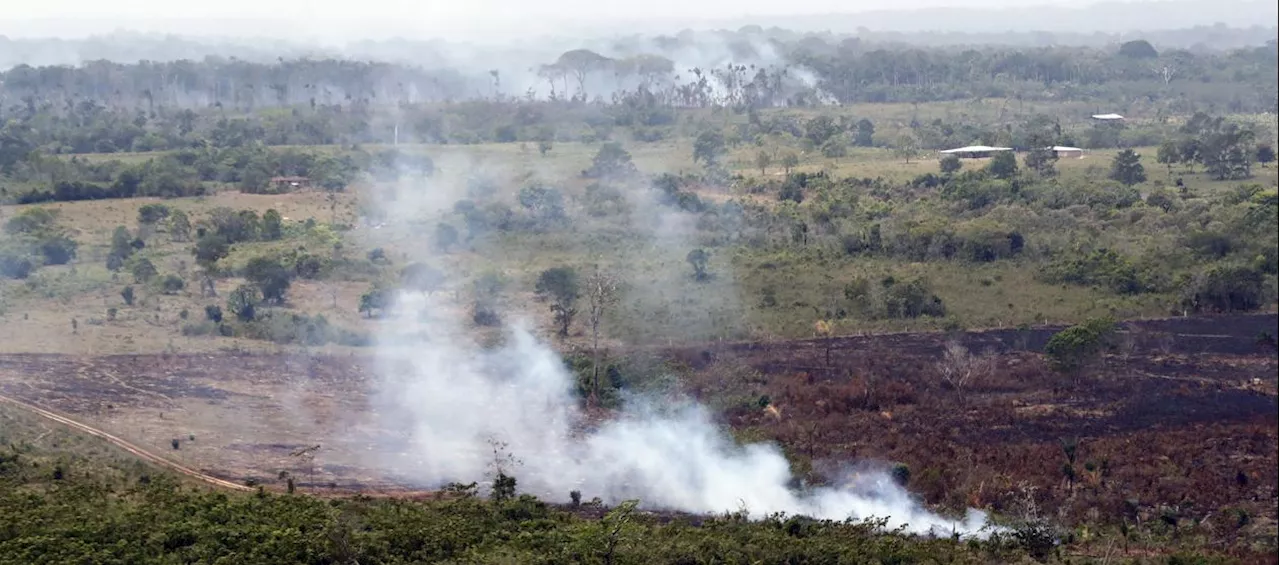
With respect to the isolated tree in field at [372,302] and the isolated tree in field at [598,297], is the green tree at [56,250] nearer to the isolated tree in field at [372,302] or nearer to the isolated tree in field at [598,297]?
the isolated tree in field at [372,302]

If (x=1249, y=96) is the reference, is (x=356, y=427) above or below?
below

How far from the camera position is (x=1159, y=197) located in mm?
58844

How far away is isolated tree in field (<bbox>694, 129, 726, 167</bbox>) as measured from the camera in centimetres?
7619

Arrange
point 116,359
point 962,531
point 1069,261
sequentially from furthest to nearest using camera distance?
point 1069,261
point 116,359
point 962,531

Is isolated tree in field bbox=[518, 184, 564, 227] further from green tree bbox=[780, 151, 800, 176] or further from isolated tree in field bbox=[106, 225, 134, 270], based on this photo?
isolated tree in field bbox=[106, 225, 134, 270]

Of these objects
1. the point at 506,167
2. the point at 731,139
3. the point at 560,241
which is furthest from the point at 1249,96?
the point at 560,241

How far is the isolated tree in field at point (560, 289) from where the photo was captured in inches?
1737

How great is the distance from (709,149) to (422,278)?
30612mm

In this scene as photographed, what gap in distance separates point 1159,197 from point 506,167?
3172 cm

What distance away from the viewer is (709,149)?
76.9m

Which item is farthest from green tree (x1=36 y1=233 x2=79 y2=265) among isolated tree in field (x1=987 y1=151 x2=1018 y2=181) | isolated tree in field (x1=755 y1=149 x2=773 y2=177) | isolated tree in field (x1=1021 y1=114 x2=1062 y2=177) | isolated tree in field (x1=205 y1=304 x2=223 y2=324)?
isolated tree in field (x1=1021 y1=114 x2=1062 y2=177)

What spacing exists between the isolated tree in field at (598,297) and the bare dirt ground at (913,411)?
2665mm

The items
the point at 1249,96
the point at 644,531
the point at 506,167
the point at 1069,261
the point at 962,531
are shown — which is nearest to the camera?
the point at 644,531

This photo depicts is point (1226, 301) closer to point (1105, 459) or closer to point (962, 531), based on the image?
point (1105, 459)
